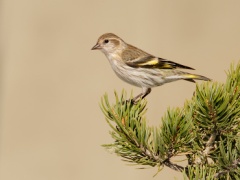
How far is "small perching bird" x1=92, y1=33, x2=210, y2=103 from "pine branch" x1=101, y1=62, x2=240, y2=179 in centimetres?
155

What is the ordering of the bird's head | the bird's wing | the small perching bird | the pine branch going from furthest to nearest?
the bird's head, the bird's wing, the small perching bird, the pine branch

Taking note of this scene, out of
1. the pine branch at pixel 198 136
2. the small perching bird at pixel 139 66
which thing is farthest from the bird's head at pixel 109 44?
the pine branch at pixel 198 136

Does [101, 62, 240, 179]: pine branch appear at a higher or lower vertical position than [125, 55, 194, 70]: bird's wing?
lower

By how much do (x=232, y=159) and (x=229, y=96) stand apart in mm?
276

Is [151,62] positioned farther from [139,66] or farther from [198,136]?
[198,136]

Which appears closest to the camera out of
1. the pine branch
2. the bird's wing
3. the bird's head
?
the pine branch

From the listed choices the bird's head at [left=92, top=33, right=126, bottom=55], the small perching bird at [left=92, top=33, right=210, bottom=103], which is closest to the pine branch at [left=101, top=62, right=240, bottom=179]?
the small perching bird at [left=92, top=33, right=210, bottom=103]

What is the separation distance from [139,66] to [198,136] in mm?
2158

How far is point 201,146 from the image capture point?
2.36 m

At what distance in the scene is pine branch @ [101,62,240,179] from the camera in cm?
225

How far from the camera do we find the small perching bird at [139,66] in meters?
4.17

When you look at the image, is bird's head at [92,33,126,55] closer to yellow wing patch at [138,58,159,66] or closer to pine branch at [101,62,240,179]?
yellow wing patch at [138,58,159,66]

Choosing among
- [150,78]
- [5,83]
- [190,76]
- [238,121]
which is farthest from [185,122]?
[5,83]

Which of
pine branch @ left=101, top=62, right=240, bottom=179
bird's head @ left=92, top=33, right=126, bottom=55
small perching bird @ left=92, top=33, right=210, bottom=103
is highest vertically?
bird's head @ left=92, top=33, right=126, bottom=55
